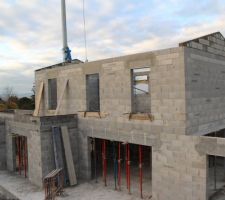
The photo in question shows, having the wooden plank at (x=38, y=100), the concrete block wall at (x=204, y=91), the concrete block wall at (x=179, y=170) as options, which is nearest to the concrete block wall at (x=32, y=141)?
the wooden plank at (x=38, y=100)

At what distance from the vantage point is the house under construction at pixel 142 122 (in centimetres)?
956

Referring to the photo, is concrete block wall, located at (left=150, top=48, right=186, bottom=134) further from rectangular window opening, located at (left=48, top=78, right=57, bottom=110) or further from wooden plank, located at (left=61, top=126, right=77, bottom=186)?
rectangular window opening, located at (left=48, top=78, right=57, bottom=110)

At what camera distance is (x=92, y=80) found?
619 inches

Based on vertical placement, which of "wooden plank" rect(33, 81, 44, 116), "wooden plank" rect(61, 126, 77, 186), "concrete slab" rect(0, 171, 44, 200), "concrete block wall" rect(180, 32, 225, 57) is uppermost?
"concrete block wall" rect(180, 32, 225, 57)

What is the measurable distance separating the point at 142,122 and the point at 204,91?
2.56 m

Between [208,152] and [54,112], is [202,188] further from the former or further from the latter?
[54,112]

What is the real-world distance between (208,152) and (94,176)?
259 inches

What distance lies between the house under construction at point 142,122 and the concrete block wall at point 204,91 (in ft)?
0.11

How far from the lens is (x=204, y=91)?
1063cm

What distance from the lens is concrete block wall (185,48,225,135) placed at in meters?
9.73

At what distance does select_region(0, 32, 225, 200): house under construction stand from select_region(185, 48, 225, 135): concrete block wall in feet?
0.11

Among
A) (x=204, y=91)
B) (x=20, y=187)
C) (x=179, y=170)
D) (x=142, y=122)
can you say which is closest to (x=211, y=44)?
(x=204, y=91)

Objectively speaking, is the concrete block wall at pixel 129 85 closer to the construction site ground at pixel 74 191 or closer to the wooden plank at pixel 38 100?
the wooden plank at pixel 38 100

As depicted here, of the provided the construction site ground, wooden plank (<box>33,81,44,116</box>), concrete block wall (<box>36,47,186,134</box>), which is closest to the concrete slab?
the construction site ground
